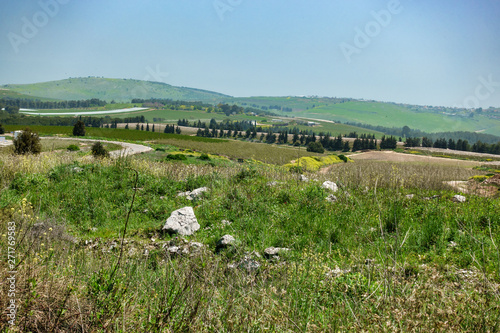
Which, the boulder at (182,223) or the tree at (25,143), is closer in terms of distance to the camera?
the boulder at (182,223)

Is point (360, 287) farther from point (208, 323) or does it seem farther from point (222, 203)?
point (222, 203)

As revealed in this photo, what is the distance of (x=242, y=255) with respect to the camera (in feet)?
11.2

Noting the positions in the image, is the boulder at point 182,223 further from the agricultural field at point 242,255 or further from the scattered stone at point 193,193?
the scattered stone at point 193,193

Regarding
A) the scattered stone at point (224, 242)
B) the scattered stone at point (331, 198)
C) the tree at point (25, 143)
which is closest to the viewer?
the scattered stone at point (224, 242)

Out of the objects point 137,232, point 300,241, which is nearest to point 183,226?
point 137,232

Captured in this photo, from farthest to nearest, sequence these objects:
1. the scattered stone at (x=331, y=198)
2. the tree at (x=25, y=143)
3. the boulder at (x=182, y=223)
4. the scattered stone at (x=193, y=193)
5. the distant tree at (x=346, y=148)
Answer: the distant tree at (x=346, y=148)
the tree at (x=25, y=143)
the scattered stone at (x=193, y=193)
the scattered stone at (x=331, y=198)
the boulder at (x=182, y=223)

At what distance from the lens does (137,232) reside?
22.8 feet

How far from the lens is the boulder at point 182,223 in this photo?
6.75 m

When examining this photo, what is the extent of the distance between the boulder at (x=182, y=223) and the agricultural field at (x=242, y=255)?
156mm

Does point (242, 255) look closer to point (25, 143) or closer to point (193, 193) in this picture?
point (193, 193)


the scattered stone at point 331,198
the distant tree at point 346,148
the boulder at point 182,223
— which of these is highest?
the scattered stone at point 331,198

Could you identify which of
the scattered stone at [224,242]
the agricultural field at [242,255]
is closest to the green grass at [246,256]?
the agricultural field at [242,255]

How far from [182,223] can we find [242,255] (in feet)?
12.6

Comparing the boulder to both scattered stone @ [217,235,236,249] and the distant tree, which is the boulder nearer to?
scattered stone @ [217,235,236,249]
